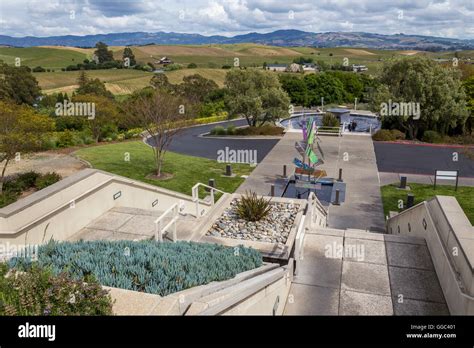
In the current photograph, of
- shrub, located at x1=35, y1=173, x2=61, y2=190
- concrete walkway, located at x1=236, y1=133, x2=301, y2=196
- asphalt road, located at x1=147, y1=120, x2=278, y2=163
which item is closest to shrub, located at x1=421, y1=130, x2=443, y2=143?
concrete walkway, located at x1=236, y1=133, x2=301, y2=196

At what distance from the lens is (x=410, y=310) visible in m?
6.68

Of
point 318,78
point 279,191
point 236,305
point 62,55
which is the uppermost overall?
point 62,55

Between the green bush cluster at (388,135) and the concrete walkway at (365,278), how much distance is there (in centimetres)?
2465

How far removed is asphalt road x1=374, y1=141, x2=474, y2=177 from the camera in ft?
78.4

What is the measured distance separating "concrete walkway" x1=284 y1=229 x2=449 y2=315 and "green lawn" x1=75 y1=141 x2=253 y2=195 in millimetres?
10933

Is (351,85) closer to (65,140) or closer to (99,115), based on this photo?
(99,115)

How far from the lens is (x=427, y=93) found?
106 ft

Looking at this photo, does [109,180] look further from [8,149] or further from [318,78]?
[318,78]

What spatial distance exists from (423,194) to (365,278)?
13086 mm

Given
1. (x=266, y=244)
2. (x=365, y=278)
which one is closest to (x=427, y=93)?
(x=365, y=278)

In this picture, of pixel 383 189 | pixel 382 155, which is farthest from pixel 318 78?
pixel 383 189

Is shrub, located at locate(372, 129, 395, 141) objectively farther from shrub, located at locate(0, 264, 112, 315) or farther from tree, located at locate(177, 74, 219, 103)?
shrub, located at locate(0, 264, 112, 315)

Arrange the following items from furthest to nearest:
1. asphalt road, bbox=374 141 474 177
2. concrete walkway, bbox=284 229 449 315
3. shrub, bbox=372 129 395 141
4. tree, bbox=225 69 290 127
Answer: tree, bbox=225 69 290 127
shrub, bbox=372 129 395 141
asphalt road, bbox=374 141 474 177
concrete walkway, bbox=284 229 449 315
